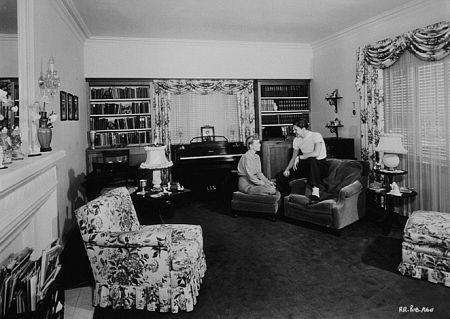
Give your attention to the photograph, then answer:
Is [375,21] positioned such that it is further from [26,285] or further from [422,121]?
[26,285]

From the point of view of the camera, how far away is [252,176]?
511 cm

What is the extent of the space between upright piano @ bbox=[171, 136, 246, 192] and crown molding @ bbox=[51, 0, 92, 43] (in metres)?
2.53

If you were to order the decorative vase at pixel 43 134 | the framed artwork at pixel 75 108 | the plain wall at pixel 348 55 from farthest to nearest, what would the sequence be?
1. the framed artwork at pixel 75 108
2. the plain wall at pixel 348 55
3. the decorative vase at pixel 43 134

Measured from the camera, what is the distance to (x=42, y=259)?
83.0 inches

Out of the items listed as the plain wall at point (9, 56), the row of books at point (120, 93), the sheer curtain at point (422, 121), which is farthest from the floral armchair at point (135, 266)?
the row of books at point (120, 93)

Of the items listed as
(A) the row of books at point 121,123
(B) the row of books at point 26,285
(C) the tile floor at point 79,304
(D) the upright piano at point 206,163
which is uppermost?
(A) the row of books at point 121,123

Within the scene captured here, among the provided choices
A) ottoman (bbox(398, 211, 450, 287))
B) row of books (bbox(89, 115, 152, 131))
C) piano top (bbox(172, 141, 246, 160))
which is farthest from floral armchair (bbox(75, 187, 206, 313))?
row of books (bbox(89, 115, 152, 131))

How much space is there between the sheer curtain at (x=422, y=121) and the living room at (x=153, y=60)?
24.1 inches

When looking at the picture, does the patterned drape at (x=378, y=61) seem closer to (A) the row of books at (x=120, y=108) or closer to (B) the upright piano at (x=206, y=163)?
(B) the upright piano at (x=206, y=163)

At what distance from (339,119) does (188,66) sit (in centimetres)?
314

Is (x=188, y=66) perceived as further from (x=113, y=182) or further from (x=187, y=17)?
(x=113, y=182)

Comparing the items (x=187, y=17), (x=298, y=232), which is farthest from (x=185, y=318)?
(x=187, y=17)

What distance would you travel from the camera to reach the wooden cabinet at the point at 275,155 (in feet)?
21.4

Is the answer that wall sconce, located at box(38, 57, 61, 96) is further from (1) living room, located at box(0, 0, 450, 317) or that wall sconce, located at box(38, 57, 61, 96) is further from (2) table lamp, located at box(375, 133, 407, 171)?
(2) table lamp, located at box(375, 133, 407, 171)
